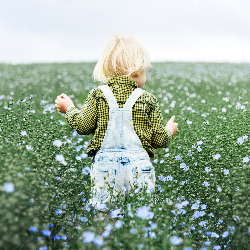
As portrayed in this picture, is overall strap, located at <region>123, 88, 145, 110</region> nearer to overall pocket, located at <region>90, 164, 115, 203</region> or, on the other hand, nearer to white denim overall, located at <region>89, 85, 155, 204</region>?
white denim overall, located at <region>89, 85, 155, 204</region>

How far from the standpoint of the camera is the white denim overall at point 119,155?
7.49ft

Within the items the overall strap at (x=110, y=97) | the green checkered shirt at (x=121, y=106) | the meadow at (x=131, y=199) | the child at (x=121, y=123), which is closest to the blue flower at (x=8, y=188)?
the meadow at (x=131, y=199)

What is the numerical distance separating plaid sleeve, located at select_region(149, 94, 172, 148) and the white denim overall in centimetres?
20

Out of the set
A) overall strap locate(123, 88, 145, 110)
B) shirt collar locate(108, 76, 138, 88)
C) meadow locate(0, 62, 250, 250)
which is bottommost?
meadow locate(0, 62, 250, 250)

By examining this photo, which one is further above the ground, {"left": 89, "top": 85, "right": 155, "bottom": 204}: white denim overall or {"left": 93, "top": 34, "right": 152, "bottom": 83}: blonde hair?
{"left": 93, "top": 34, "right": 152, "bottom": 83}: blonde hair

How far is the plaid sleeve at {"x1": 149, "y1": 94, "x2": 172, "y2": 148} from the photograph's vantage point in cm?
245

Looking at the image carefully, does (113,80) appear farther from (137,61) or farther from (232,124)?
(232,124)

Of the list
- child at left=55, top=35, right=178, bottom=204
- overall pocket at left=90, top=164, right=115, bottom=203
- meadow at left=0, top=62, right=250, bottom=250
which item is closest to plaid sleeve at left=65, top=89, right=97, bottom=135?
child at left=55, top=35, right=178, bottom=204

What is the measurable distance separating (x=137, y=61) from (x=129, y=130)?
58cm

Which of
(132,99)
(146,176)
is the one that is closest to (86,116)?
(132,99)

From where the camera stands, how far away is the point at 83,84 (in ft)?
34.2

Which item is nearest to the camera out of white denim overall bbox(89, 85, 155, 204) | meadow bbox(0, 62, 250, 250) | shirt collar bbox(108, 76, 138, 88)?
meadow bbox(0, 62, 250, 250)

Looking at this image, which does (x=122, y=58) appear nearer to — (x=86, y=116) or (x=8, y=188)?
(x=86, y=116)

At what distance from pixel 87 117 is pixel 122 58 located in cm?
57
